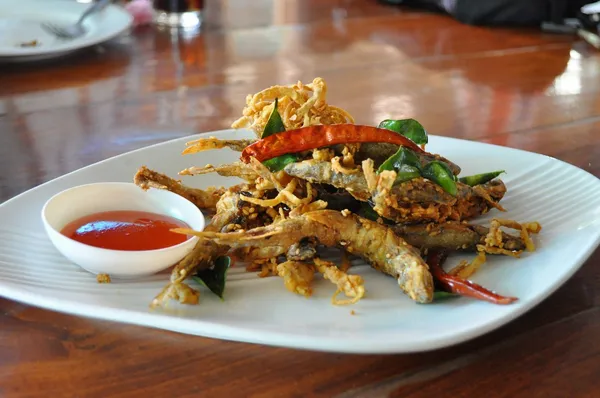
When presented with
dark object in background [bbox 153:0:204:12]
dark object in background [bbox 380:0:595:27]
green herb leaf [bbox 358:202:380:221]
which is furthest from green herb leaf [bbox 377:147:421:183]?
dark object in background [bbox 380:0:595:27]

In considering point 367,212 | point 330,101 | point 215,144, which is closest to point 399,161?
point 367,212

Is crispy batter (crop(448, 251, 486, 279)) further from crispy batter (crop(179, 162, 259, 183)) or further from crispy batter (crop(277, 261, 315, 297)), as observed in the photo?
crispy batter (crop(179, 162, 259, 183))

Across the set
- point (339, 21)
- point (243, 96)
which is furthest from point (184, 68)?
point (339, 21)

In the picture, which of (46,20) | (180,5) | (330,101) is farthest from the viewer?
(180,5)

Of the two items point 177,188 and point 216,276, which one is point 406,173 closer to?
point 216,276

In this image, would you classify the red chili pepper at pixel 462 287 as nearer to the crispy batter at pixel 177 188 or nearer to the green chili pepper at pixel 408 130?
the green chili pepper at pixel 408 130

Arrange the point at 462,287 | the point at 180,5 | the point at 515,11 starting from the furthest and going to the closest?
the point at 515,11
the point at 180,5
the point at 462,287
